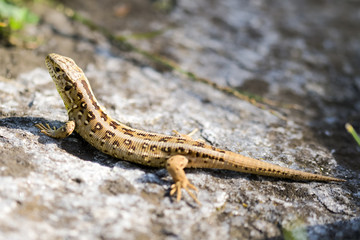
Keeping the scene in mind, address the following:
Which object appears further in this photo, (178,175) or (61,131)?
(61,131)

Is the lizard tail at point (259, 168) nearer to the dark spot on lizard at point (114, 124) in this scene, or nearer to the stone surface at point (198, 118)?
the stone surface at point (198, 118)

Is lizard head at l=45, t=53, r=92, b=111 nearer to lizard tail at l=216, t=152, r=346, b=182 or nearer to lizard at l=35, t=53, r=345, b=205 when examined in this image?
lizard at l=35, t=53, r=345, b=205

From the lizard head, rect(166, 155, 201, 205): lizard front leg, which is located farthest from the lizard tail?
the lizard head

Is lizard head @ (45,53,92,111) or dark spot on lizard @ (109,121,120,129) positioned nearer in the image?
dark spot on lizard @ (109,121,120,129)

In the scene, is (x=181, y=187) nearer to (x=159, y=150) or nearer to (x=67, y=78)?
(x=159, y=150)

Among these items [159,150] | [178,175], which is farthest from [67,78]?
[178,175]

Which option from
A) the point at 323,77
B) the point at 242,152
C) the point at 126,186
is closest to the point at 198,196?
the point at 126,186
